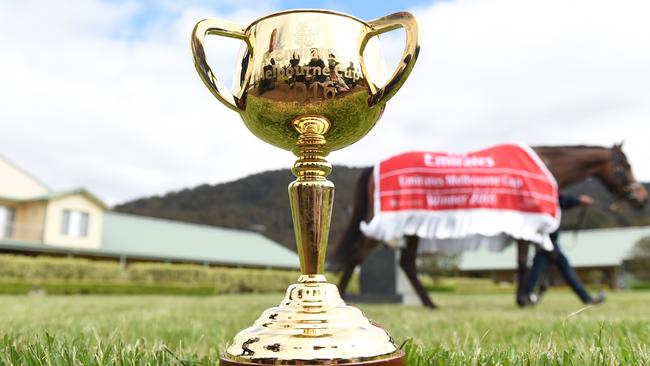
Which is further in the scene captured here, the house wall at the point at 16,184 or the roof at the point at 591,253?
the roof at the point at 591,253

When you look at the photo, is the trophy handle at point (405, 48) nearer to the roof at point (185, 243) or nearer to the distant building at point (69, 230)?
the distant building at point (69, 230)

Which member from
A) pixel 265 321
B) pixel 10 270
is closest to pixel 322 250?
pixel 265 321

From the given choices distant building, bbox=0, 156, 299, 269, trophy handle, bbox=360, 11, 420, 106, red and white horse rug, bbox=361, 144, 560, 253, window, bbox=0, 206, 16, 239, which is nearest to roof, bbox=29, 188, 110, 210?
distant building, bbox=0, 156, 299, 269

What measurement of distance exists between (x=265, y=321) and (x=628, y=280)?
36794 mm

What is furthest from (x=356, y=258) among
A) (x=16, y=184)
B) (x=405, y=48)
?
(x=16, y=184)

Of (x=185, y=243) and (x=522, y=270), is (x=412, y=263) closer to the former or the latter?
(x=522, y=270)

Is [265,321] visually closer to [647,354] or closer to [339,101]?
[339,101]

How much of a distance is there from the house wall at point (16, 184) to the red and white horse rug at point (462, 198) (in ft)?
64.8

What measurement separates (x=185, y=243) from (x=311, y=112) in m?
25.7

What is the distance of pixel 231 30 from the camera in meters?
1.28

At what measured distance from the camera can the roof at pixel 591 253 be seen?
106 ft

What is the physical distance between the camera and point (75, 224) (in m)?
20.1

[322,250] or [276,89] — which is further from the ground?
[276,89]

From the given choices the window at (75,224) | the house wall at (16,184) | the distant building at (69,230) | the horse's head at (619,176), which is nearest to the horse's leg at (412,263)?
the horse's head at (619,176)
